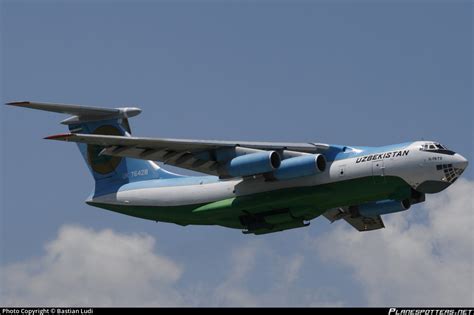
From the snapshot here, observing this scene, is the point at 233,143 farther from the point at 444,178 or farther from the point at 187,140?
the point at 444,178

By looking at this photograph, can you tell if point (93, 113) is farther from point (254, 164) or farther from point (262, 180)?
point (254, 164)

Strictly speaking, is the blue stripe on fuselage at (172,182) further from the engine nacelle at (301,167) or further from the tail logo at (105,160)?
the engine nacelle at (301,167)

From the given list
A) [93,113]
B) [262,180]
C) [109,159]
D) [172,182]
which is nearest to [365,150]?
[262,180]

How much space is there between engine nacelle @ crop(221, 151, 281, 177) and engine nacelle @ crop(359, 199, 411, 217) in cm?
320

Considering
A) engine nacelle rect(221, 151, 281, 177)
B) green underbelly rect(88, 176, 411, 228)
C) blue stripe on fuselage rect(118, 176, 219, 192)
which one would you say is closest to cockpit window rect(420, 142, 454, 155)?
green underbelly rect(88, 176, 411, 228)

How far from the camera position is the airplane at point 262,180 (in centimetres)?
2253

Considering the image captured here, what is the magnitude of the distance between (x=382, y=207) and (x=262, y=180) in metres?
3.27

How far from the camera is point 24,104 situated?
22672 mm

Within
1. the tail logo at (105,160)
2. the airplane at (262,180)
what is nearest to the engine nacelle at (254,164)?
the airplane at (262,180)

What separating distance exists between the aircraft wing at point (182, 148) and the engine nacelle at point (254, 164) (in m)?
0.50

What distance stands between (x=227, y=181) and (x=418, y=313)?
23.8ft

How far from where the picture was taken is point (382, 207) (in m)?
25.0

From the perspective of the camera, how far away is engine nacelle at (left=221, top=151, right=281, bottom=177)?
74.6ft

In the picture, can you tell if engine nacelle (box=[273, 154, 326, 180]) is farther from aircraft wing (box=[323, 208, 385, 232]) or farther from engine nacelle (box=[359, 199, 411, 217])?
aircraft wing (box=[323, 208, 385, 232])
